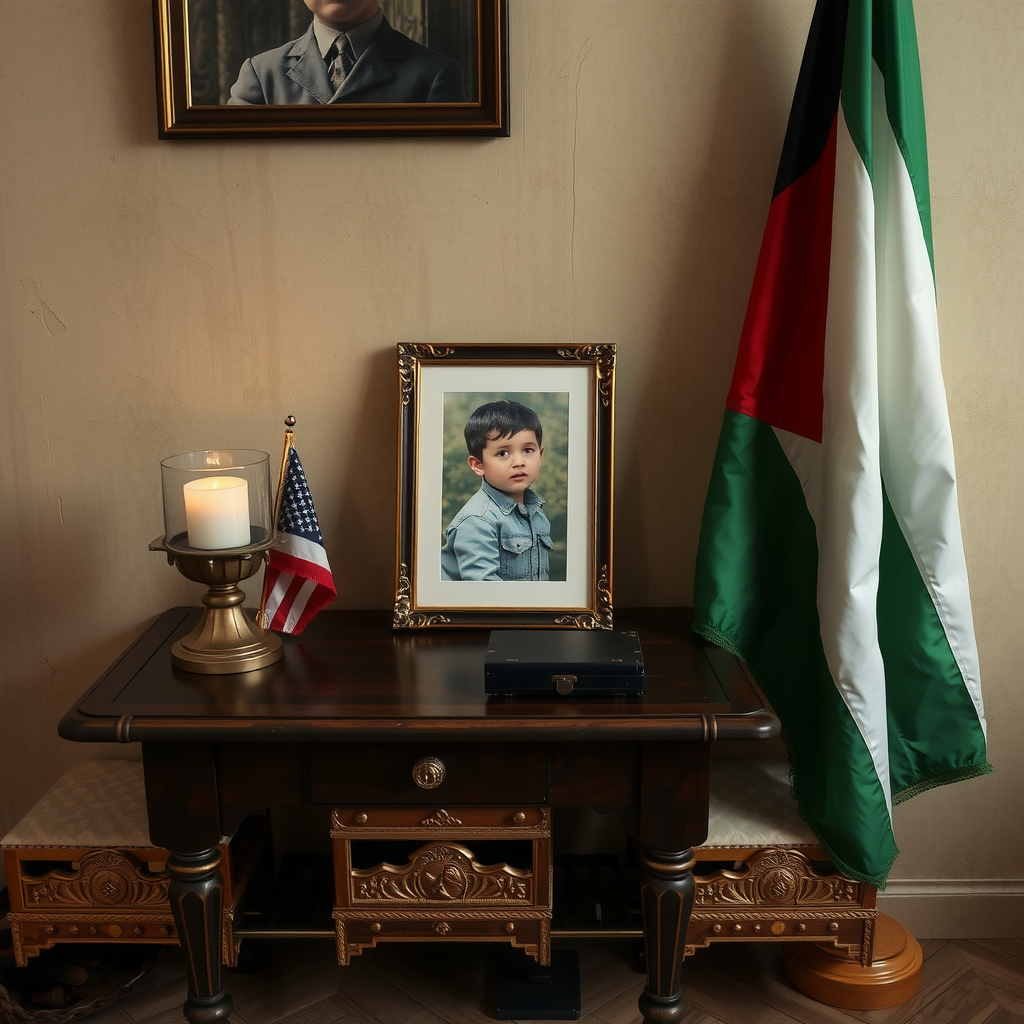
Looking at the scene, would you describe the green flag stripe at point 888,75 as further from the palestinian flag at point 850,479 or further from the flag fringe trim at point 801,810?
the flag fringe trim at point 801,810

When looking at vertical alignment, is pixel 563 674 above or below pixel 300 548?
below

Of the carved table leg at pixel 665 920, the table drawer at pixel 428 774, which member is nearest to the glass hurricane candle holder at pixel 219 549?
the table drawer at pixel 428 774

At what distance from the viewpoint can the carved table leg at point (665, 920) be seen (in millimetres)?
1706

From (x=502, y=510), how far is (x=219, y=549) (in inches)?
22.2

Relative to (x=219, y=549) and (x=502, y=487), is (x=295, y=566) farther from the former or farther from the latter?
(x=502, y=487)

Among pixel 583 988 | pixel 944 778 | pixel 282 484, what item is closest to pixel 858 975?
pixel 944 778

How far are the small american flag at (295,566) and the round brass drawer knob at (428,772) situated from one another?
41 cm

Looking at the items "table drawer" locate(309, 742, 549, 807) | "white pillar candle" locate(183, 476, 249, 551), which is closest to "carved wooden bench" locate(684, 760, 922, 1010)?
"table drawer" locate(309, 742, 549, 807)

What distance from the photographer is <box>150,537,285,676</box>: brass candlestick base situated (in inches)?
68.0

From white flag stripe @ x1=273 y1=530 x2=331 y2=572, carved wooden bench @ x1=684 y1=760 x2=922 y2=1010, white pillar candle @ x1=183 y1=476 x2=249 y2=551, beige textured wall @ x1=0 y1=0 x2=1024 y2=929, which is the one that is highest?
beige textured wall @ x1=0 y1=0 x2=1024 y2=929

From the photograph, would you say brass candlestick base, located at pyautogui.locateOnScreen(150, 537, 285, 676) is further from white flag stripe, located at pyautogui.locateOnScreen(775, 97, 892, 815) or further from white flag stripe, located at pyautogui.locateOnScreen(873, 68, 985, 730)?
white flag stripe, located at pyautogui.locateOnScreen(873, 68, 985, 730)

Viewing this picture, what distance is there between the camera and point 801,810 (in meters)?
1.90

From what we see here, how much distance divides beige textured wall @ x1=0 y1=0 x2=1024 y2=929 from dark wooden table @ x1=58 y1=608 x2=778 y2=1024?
1.49 feet

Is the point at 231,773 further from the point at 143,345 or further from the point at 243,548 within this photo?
the point at 143,345
